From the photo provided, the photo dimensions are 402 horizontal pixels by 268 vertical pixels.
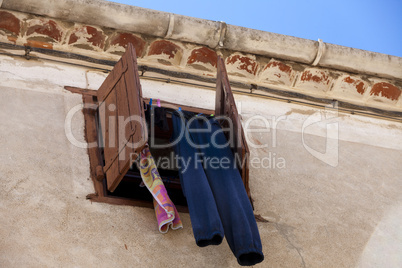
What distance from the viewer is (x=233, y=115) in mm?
3955

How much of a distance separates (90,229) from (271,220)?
1.34 m

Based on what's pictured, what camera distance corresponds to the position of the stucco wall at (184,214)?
347cm

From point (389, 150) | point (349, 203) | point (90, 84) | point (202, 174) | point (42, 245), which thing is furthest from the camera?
point (389, 150)

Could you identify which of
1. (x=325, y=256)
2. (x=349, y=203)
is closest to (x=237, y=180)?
(x=325, y=256)

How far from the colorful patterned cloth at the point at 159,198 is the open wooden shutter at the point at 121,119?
20 centimetres

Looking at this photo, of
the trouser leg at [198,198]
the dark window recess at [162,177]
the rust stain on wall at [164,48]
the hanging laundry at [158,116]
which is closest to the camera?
the trouser leg at [198,198]

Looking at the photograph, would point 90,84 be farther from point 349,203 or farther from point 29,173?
point 349,203

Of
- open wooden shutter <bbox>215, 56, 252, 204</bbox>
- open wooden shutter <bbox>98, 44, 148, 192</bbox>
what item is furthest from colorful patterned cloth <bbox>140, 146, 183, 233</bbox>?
open wooden shutter <bbox>215, 56, 252, 204</bbox>

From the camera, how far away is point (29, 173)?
3.78 m


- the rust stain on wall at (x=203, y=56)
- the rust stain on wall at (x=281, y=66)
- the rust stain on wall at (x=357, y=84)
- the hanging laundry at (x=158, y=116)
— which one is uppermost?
the rust stain on wall at (x=203, y=56)

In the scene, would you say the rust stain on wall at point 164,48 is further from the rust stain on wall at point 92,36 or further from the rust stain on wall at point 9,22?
the rust stain on wall at point 9,22

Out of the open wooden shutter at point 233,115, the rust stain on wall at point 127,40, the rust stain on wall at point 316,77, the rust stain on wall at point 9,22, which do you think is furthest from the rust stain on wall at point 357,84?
the rust stain on wall at point 9,22

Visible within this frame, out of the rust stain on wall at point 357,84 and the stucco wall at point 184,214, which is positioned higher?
the rust stain on wall at point 357,84

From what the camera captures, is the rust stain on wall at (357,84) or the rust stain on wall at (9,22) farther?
the rust stain on wall at (357,84)
